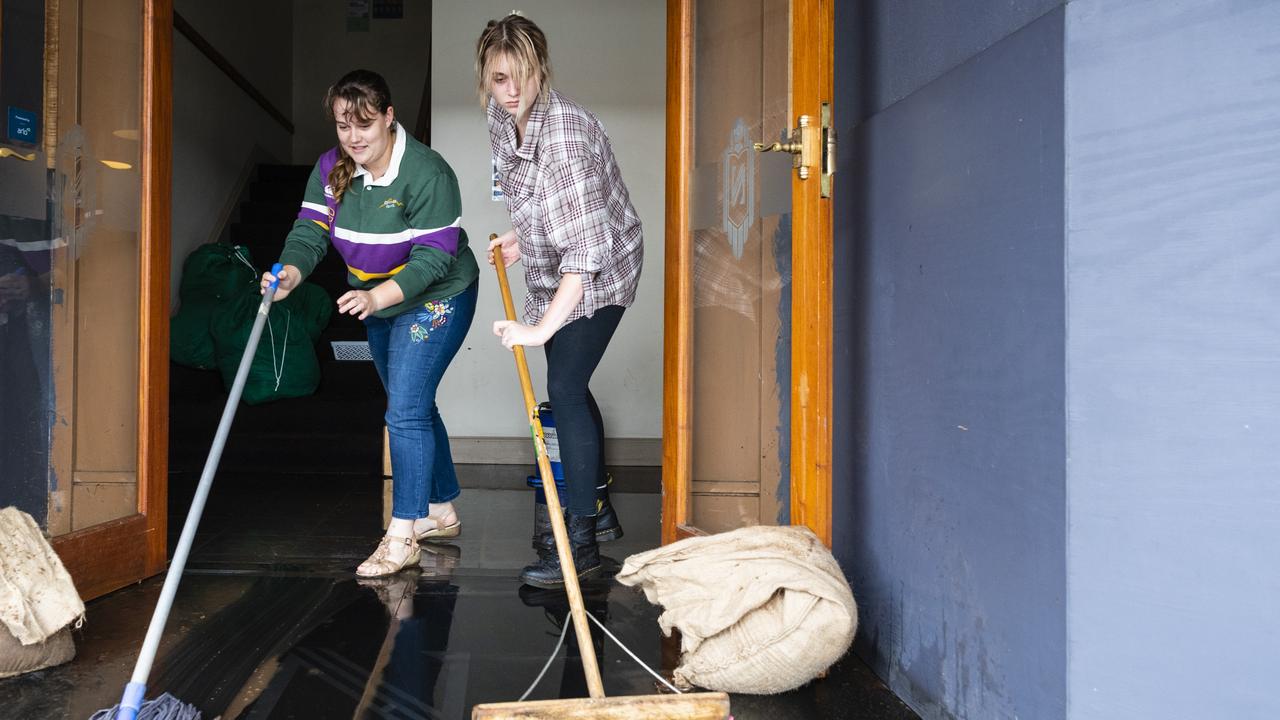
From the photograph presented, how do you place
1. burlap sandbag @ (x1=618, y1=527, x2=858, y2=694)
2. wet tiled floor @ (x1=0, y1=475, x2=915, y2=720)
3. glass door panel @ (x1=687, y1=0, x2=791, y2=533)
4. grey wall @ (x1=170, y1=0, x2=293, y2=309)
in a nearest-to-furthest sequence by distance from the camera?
burlap sandbag @ (x1=618, y1=527, x2=858, y2=694)
wet tiled floor @ (x1=0, y1=475, x2=915, y2=720)
glass door panel @ (x1=687, y1=0, x2=791, y2=533)
grey wall @ (x1=170, y1=0, x2=293, y2=309)

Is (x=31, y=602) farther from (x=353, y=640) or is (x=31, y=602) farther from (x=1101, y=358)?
(x=1101, y=358)

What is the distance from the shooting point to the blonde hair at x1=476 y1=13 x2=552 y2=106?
2234 millimetres

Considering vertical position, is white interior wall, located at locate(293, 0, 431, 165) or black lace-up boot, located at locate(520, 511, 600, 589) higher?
white interior wall, located at locate(293, 0, 431, 165)

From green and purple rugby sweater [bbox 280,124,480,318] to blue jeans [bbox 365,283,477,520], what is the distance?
0.06 m

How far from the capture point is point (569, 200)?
7.47ft

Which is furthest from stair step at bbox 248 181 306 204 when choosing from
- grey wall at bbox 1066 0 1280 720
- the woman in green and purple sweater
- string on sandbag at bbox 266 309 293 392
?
grey wall at bbox 1066 0 1280 720

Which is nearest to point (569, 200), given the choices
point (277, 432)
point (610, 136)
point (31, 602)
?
point (31, 602)

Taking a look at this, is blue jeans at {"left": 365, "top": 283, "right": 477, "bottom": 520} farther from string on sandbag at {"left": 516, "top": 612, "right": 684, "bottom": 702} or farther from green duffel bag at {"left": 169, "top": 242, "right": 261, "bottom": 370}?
green duffel bag at {"left": 169, "top": 242, "right": 261, "bottom": 370}

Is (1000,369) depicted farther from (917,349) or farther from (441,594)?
(441,594)

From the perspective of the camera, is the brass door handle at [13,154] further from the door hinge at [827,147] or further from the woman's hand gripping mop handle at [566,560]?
the door hinge at [827,147]

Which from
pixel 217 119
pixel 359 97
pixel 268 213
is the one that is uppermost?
pixel 217 119

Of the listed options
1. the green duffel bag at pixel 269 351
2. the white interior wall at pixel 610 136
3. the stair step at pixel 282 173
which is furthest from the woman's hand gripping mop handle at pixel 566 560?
the stair step at pixel 282 173

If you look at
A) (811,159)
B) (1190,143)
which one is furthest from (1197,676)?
(811,159)

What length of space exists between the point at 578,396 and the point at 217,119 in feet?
13.7
